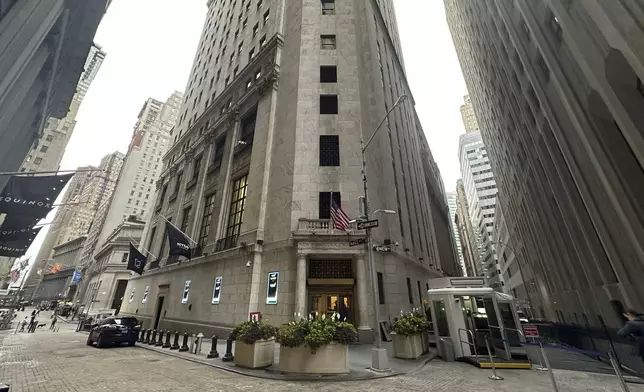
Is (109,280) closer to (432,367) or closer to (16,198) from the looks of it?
(16,198)

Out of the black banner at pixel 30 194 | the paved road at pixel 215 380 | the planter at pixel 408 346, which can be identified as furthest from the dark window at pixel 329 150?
the black banner at pixel 30 194

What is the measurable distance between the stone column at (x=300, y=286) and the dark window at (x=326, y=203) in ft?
10.9

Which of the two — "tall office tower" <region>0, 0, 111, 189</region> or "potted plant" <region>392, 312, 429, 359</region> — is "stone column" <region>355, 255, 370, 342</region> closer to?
"potted plant" <region>392, 312, 429, 359</region>

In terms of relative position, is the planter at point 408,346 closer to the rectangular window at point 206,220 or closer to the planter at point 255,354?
the planter at point 255,354

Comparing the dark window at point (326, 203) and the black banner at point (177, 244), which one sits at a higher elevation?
the dark window at point (326, 203)

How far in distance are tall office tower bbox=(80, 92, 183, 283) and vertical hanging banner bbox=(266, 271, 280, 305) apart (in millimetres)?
86137

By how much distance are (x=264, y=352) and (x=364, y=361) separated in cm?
428

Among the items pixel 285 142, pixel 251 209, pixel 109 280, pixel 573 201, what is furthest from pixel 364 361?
pixel 109 280

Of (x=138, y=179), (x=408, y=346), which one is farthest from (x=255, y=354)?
(x=138, y=179)

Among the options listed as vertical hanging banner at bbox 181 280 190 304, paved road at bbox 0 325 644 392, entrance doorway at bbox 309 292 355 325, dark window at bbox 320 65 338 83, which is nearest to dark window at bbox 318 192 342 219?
entrance doorway at bbox 309 292 355 325

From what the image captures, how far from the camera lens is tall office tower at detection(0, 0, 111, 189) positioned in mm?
8977

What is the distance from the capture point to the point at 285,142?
21875mm

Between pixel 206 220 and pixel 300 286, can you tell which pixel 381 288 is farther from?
pixel 206 220

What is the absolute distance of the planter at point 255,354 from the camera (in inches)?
415
